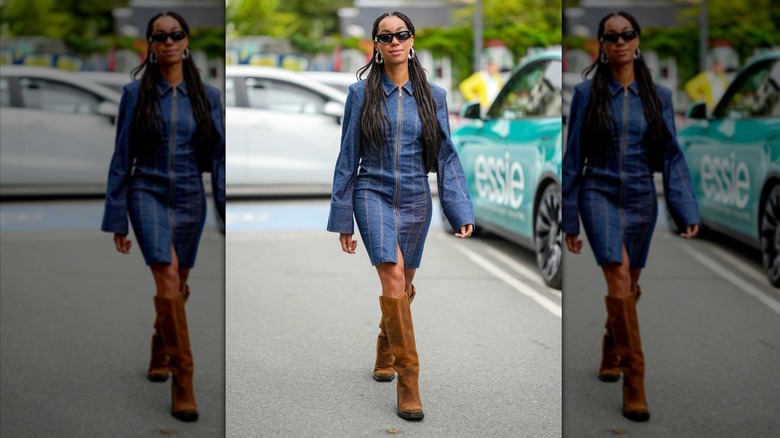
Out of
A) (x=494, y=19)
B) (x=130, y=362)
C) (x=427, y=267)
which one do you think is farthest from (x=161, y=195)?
(x=494, y=19)

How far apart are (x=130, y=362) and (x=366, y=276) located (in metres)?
3.66

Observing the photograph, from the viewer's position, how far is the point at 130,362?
3422 mm

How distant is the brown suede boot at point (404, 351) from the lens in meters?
3.88

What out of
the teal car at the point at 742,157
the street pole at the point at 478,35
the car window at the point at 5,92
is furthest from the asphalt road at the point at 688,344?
the street pole at the point at 478,35

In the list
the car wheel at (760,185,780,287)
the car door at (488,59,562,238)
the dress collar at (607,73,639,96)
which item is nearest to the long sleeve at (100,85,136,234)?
the dress collar at (607,73,639,96)

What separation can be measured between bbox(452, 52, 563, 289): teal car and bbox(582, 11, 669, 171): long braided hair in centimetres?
266

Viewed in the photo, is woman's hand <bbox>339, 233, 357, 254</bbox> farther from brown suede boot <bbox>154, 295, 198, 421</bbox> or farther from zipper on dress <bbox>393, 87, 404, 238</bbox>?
brown suede boot <bbox>154, 295, 198, 421</bbox>

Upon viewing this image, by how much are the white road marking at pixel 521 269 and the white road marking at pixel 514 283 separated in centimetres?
8

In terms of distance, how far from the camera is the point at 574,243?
3393 millimetres

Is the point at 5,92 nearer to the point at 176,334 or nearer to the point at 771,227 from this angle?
the point at 176,334

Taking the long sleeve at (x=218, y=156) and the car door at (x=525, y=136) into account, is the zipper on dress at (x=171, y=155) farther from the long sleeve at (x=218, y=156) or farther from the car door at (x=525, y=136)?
the car door at (x=525, y=136)

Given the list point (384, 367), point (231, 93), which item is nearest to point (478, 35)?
point (231, 93)

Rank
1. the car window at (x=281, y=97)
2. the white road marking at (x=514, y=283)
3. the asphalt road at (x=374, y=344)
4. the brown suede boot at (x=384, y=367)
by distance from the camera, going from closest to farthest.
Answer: the asphalt road at (x=374, y=344) → the brown suede boot at (x=384, y=367) → the white road marking at (x=514, y=283) → the car window at (x=281, y=97)

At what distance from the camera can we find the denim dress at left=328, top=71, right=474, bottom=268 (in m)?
3.75
